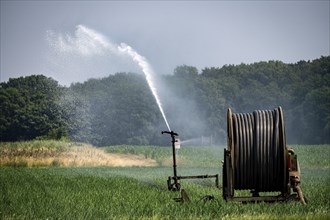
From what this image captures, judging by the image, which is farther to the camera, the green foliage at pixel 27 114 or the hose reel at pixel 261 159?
the green foliage at pixel 27 114

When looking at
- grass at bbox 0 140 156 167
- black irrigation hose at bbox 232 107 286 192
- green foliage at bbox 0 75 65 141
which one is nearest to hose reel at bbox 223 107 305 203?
black irrigation hose at bbox 232 107 286 192

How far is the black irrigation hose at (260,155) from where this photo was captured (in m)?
13.4

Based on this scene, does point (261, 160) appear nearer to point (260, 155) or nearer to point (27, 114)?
point (260, 155)

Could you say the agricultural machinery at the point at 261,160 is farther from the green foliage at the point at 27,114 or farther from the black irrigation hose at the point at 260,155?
the green foliage at the point at 27,114

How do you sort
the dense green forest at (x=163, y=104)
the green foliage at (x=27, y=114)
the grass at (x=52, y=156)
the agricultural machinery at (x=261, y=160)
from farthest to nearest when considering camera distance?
the dense green forest at (x=163, y=104) < the green foliage at (x=27, y=114) < the grass at (x=52, y=156) < the agricultural machinery at (x=261, y=160)

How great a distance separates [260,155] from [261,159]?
0.36ft

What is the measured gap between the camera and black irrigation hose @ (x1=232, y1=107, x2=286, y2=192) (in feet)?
44.0

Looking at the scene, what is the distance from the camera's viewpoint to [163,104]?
390 ft

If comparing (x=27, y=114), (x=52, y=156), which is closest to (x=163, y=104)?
(x=27, y=114)

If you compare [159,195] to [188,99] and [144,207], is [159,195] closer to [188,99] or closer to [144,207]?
[144,207]

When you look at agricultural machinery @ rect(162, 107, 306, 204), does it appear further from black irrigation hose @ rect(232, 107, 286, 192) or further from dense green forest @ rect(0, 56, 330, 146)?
dense green forest @ rect(0, 56, 330, 146)

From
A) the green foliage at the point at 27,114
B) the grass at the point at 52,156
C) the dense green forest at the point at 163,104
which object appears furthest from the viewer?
the dense green forest at the point at 163,104

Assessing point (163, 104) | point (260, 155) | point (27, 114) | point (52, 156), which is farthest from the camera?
point (163, 104)

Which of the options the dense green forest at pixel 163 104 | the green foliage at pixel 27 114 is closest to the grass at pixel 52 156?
the dense green forest at pixel 163 104
